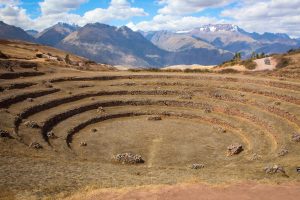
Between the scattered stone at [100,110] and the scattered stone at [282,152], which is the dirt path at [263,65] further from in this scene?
the scattered stone at [282,152]

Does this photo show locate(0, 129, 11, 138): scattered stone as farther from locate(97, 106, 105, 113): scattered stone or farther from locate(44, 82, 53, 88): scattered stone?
locate(44, 82, 53, 88): scattered stone

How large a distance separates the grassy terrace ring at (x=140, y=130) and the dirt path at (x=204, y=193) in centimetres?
127

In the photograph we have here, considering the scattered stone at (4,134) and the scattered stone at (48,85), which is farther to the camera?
the scattered stone at (48,85)

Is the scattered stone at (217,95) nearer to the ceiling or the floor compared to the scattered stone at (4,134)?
nearer to the ceiling

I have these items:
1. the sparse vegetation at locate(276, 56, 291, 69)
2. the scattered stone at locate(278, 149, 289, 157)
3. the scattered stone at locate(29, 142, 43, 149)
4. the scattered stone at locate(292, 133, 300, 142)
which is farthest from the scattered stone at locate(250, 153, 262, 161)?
the sparse vegetation at locate(276, 56, 291, 69)

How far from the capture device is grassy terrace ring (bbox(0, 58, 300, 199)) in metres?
31.1

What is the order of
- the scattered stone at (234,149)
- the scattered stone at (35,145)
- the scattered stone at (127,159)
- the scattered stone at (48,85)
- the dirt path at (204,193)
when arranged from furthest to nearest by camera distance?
the scattered stone at (48,85)
the scattered stone at (234,149)
the scattered stone at (127,159)
the scattered stone at (35,145)
the dirt path at (204,193)

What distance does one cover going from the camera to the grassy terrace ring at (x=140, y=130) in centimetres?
3106

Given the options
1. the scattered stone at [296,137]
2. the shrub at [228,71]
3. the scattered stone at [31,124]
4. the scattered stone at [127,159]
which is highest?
the shrub at [228,71]

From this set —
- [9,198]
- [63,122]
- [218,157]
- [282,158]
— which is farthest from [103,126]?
[9,198]

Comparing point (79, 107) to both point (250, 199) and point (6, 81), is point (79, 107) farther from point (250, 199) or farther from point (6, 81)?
point (250, 199)

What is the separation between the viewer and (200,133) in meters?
58.1

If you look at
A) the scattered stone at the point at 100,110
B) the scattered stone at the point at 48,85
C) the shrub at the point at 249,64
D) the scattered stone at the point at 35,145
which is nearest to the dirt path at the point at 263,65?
the shrub at the point at 249,64

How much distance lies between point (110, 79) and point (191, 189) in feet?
193
